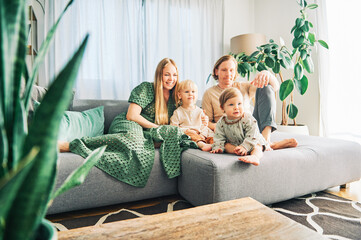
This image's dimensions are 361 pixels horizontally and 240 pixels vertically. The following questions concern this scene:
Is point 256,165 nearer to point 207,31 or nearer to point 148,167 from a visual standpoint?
point 148,167

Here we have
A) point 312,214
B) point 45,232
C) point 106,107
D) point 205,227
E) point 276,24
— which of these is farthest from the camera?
point 276,24

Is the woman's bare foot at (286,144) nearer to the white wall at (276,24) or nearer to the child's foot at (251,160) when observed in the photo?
the child's foot at (251,160)

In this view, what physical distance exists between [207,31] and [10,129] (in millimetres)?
3691

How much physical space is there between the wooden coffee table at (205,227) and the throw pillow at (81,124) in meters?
1.04

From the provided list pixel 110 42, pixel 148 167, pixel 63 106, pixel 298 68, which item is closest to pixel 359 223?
pixel 148 167

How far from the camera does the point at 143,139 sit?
149 centimetres

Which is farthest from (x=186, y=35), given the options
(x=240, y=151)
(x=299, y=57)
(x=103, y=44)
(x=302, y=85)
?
(x=240, y=151)

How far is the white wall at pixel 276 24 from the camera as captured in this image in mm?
2908

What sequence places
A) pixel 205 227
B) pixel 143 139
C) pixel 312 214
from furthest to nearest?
pixel 143 139 < pixel 312 214 < pixel 205 227

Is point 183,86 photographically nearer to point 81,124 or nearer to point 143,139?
point 143,139

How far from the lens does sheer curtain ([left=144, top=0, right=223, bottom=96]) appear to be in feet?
10.9

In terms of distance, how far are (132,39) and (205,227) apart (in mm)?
3098

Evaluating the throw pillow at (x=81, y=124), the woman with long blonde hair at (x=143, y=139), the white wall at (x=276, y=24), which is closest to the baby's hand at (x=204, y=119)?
the woman with long blonde hair at (x=143, y=139)

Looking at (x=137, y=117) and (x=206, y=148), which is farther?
(x=137, y=117)
